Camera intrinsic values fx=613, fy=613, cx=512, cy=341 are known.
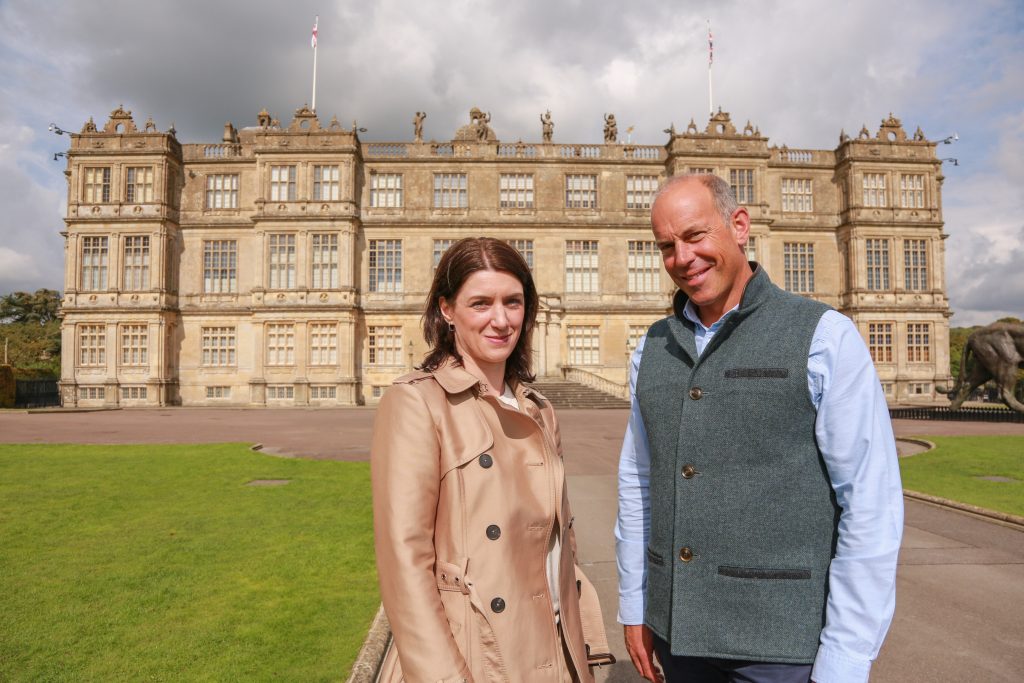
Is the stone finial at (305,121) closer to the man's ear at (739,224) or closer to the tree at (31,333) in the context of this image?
the tree at (31,333)

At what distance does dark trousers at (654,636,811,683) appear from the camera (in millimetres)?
1974

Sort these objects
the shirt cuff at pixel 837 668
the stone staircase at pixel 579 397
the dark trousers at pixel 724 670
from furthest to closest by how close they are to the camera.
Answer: the stone staircase at pixel 579 397, the dark trousers at pixel 724 670, the shirt cuff at pixel 837 668

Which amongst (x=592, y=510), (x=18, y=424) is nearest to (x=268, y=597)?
(x=592, y=510)

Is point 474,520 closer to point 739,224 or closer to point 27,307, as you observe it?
point 739,224

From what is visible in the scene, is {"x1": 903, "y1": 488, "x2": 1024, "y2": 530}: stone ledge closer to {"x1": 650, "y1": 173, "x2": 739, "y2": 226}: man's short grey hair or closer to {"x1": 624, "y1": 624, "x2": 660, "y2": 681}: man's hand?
{"x1": 624, "y1": 624, "x2": 660, "y2": 681}: man's hand

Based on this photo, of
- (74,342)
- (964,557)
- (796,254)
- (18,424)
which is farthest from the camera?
(796,254)

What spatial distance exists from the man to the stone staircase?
989 inches

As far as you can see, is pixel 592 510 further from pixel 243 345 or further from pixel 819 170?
pixel 819 170

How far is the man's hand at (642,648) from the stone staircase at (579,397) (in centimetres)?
2492

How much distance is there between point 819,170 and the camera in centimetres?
3391

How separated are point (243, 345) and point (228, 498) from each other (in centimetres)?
2699

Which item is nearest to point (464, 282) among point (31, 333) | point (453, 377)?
point (453, 377)

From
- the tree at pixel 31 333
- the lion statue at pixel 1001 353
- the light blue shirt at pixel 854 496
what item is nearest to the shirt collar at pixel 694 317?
the light blue shirt at pixel 854 496

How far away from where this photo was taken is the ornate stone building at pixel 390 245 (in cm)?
3158
